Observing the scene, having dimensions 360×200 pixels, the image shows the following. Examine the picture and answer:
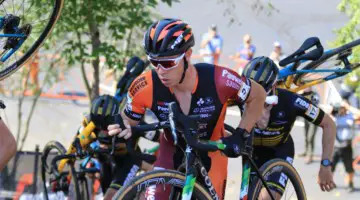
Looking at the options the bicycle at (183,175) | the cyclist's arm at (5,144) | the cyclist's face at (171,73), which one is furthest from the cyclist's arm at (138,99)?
the cyclist's arm at (5,144)

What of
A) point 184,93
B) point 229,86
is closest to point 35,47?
point 184,93

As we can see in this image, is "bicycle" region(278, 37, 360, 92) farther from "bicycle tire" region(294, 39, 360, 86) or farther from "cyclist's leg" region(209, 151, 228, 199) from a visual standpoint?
"cyclist's leg" region(209, 151, 228, 199)

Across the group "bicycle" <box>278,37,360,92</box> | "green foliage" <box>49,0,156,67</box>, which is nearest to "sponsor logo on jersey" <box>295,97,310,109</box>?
"bicycle" <box>278,37,360,92</box>

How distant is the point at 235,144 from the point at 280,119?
1773 millimetres

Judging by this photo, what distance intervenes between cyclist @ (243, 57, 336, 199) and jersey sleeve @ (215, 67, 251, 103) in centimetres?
104

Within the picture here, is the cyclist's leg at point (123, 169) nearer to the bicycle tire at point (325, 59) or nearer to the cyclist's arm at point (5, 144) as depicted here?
the bicycle tire at point (325, 59)

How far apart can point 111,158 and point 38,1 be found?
69.3 inches

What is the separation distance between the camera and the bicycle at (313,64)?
712 centimetres

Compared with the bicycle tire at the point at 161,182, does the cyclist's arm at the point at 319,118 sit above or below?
above

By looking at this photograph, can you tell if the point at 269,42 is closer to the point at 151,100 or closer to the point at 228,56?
the point at 228,56

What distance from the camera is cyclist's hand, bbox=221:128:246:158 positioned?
5.41 meters

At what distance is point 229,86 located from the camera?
5.66 metres

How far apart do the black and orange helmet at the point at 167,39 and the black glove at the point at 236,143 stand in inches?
25.5

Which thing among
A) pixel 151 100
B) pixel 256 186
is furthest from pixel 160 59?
pixel 256 186
